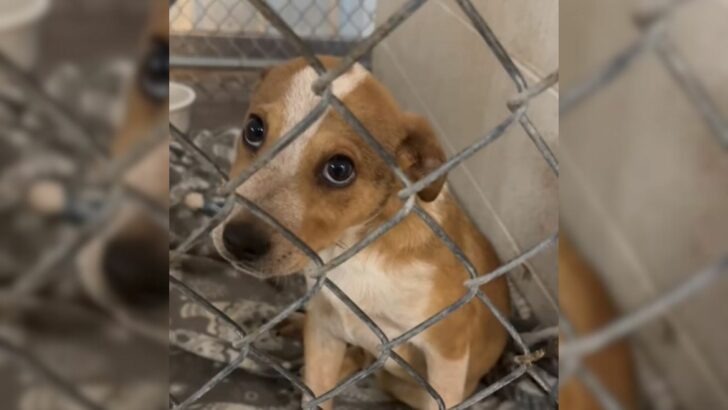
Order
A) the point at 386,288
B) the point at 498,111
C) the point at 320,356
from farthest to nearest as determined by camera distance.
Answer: the point at 498,111
the point at 320,356
the point at 386,288

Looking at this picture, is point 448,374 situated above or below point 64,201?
above

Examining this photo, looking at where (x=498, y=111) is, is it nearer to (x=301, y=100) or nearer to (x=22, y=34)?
(x=301, y=100)

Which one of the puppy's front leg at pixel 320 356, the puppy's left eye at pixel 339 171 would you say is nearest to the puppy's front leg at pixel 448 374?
the puppy's front leg at pixel 320 356

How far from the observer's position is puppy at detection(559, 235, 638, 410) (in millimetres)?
537

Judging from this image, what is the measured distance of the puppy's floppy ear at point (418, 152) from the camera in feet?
4.58

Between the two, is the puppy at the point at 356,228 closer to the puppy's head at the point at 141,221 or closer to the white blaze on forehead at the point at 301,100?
the white blaze on forehead at the point at 301,100

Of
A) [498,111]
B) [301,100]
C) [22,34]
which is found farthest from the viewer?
[498,111]

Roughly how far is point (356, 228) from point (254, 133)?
0.81 ft

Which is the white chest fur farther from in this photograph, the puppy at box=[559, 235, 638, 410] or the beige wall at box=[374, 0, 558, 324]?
the puppy at box=[559, 235, 638, 410]

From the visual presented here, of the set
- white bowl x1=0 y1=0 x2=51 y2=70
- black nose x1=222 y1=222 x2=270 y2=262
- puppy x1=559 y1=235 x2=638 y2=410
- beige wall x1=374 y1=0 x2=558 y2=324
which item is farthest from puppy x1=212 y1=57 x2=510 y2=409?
white bowl x1=0 y1=0 x2=51 y2=70

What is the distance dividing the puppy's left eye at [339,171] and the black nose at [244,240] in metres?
0.17

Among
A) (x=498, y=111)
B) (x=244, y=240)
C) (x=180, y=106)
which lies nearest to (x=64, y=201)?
(x=244, y=240)

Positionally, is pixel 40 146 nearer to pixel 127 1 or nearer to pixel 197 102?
pixel 127 1

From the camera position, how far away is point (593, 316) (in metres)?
0.54
